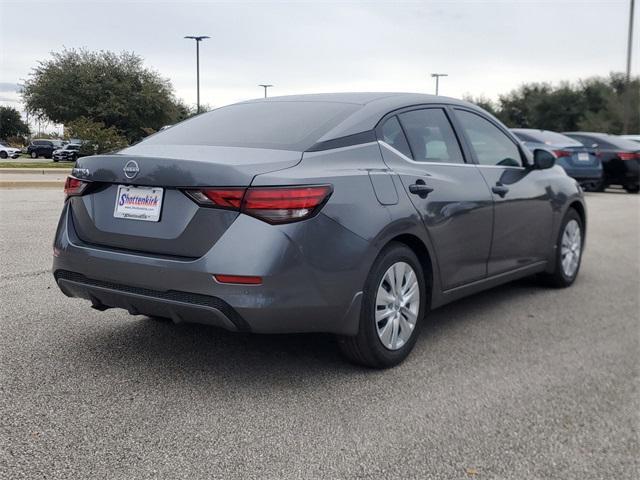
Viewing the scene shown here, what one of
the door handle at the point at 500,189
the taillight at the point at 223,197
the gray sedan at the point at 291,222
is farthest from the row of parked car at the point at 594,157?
the taillight at the point at 223,197

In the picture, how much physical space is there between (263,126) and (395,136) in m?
0.79

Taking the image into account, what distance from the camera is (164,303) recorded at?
342 centimetres

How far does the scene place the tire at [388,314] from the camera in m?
3.72

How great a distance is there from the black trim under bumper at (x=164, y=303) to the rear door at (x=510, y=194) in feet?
7.55

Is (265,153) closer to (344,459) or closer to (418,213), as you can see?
(418,213)

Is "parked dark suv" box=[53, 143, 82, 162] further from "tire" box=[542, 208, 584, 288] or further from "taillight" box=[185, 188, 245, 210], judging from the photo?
"taillight" box=[185, 188, 245, 210]

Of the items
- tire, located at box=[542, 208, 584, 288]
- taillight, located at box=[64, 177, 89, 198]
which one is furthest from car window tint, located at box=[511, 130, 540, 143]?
taillight, located at box=[64, 177, 89, 198]

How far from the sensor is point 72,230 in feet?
12.7

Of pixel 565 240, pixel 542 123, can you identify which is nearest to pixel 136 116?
pixel 542 123

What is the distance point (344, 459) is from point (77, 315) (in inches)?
101

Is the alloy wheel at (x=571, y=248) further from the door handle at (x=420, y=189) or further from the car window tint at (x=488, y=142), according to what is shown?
the door handle at (x=420, y=189)

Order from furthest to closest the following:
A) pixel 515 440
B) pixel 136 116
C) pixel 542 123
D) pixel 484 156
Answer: pixel 542 123, pixel 136 116, pixel 484 156, pixel 515 440

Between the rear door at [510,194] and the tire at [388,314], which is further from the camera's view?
the rear door at [510,194]

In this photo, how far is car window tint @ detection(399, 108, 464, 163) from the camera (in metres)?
4.35
